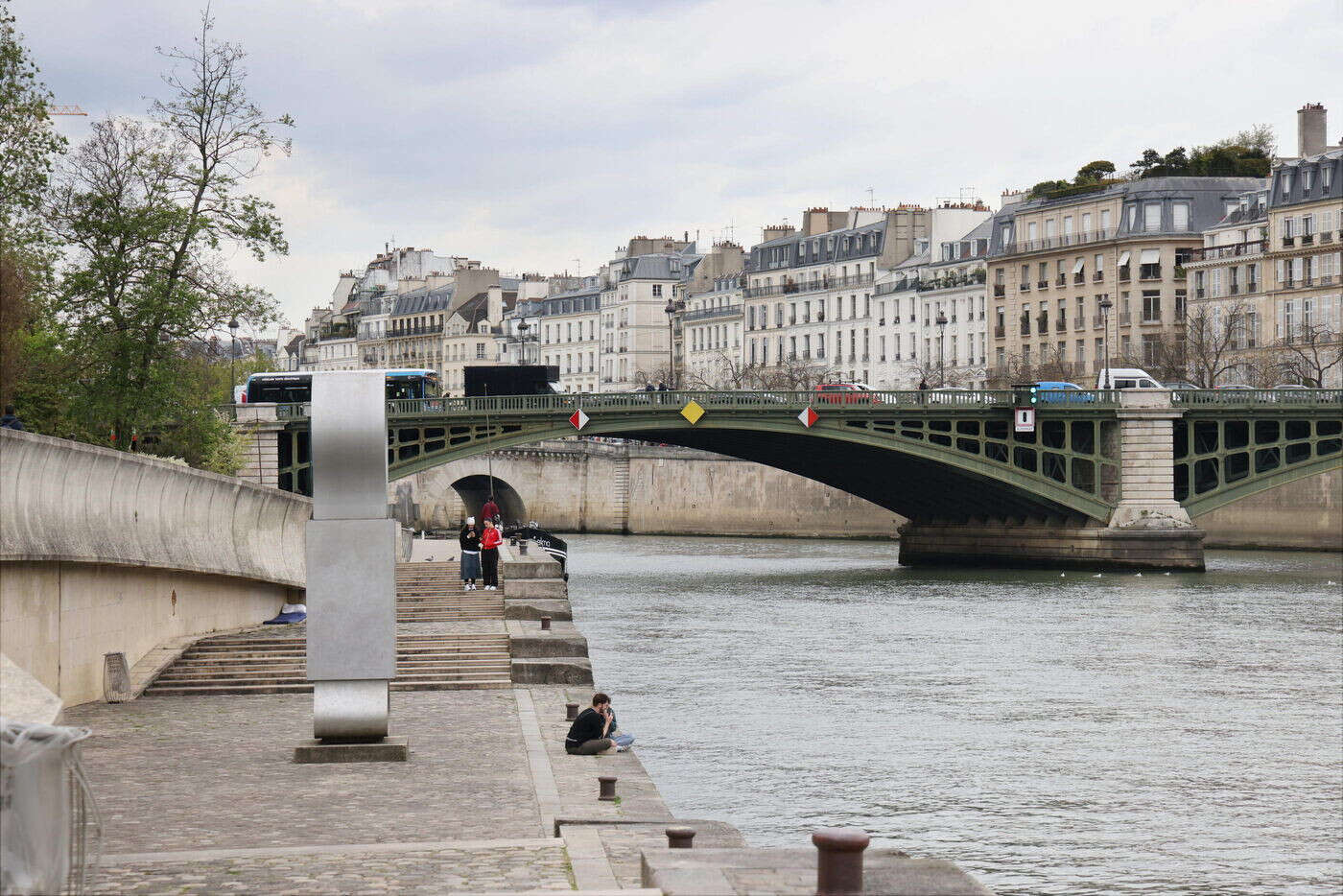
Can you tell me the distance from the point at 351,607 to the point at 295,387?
4452 centimetres

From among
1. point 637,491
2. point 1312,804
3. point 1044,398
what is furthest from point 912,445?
point 637,491

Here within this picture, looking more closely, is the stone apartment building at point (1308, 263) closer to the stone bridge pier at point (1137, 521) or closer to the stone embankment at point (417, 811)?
the stone bridge pier at point (1137, 521)

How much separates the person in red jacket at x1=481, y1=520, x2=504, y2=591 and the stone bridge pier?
27979 mm

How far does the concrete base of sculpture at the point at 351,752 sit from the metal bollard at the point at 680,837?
6.63 metres

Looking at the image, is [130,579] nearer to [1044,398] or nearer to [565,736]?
[565,736]

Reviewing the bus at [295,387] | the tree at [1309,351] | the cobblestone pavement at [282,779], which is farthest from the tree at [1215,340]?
the cobblestone pavement at [282,779]

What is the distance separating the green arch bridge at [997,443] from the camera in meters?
53.4

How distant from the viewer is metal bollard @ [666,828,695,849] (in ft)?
34.3

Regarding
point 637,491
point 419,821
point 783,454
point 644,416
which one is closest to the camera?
point 419,821

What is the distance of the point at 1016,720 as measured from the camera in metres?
27.4

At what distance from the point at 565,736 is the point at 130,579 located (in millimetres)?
6172

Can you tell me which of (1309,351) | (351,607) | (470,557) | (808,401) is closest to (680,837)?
(351,607)

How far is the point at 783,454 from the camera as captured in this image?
206 feet

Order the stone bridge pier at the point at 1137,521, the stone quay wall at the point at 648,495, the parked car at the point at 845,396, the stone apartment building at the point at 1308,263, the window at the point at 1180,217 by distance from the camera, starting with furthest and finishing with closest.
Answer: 1. the window at the point at 1180,217
2. the stone quay wall at the point at 648,495
3. the stone apartment building at the point at 1308,263
4. the stone bridge pier at the point at 1137,521
5. the parked car at the point at 845,396
